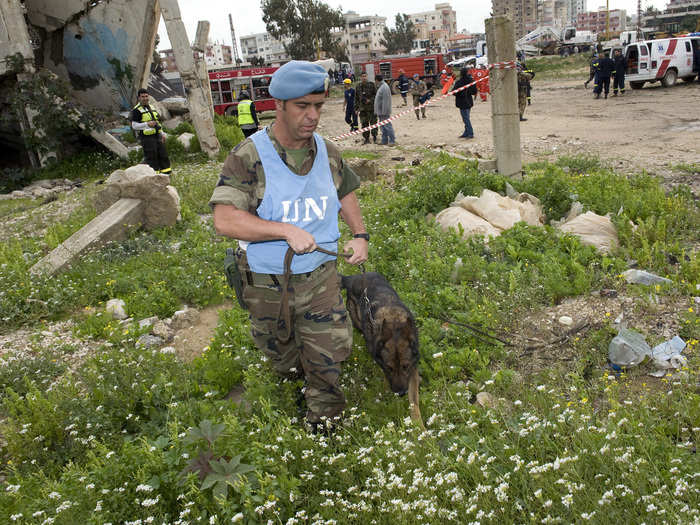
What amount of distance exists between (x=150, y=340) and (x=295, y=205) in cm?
258

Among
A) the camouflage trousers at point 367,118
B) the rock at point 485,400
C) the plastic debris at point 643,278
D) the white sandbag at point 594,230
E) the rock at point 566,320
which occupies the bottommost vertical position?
the rock at point 485,400

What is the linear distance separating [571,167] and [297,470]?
705 cm

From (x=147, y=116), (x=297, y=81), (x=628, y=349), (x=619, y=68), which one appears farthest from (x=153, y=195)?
(x=619, y=68)

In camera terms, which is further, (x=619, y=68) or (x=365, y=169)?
(x=619, y=68)

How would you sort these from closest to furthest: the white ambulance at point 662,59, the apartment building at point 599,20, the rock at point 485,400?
the rock at point 485,400 < the white ambulance at point 662,59 < the apartment building at point 599,20

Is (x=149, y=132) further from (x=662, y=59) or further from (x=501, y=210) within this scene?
(x=662, y=59)

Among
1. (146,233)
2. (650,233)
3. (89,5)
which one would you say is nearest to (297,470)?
(650,233)

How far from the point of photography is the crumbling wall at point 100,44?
14.5 m

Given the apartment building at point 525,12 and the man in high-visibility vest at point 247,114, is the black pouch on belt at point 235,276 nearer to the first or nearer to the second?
the man in high-visibility vest at point 247,114

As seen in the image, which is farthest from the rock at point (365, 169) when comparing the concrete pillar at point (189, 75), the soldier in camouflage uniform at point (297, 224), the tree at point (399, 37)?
the tree at point (399, 37)

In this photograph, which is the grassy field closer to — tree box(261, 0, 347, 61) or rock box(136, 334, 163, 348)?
rock box(136, 334, 163, 348)

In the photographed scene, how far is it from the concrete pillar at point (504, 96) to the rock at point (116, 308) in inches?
193

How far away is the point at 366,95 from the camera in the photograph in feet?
45.9

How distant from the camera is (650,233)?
490 centimetres
